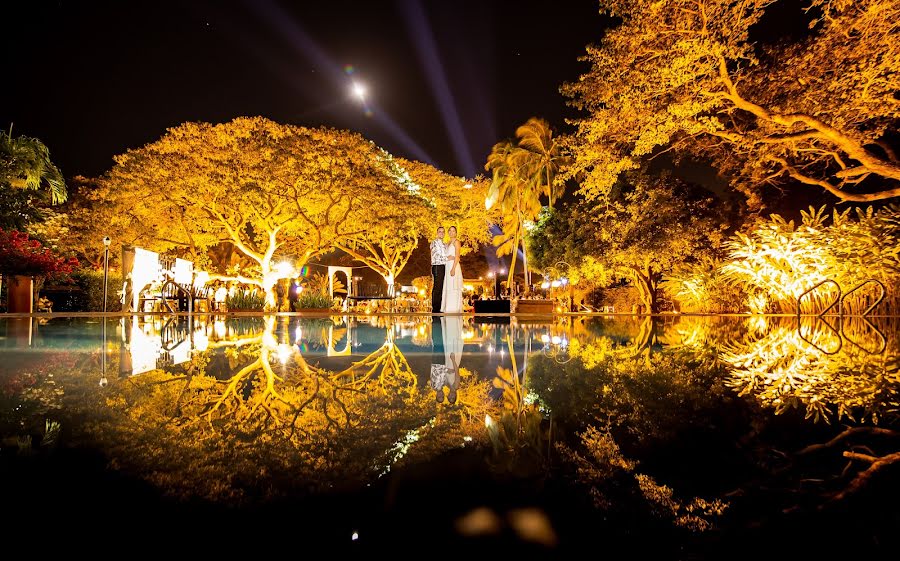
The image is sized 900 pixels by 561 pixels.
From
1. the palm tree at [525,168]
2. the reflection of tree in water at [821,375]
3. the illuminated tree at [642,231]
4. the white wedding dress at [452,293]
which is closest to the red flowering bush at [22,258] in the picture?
the white wedding dress at [452,293]

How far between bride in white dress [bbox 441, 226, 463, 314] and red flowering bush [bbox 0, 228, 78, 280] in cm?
1029

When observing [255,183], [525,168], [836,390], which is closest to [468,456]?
[836,390]

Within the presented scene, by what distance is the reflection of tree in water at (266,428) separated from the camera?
156 centimetres

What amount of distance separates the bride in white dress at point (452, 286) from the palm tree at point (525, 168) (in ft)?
47.0

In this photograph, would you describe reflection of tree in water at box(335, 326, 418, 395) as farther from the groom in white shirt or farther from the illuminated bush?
the illuminated bush

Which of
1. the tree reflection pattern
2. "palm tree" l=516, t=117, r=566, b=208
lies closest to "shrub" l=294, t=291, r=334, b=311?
"palm tree" l=516, t=117, r=566, b=208

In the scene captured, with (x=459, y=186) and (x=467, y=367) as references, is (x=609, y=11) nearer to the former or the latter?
(x=467, y=367)

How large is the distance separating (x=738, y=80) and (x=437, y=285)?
28.5 feet

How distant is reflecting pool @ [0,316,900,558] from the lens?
123cm

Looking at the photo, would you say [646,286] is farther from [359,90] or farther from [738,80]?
[359,90]

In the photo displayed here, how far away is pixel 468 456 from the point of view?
179cm

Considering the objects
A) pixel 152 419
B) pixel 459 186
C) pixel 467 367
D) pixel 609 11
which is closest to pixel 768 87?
pixel 609 11

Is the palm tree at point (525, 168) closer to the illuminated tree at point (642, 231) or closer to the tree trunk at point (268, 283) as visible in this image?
the illuminated tree at point (642, 231)

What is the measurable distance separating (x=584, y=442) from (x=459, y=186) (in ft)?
99.2
